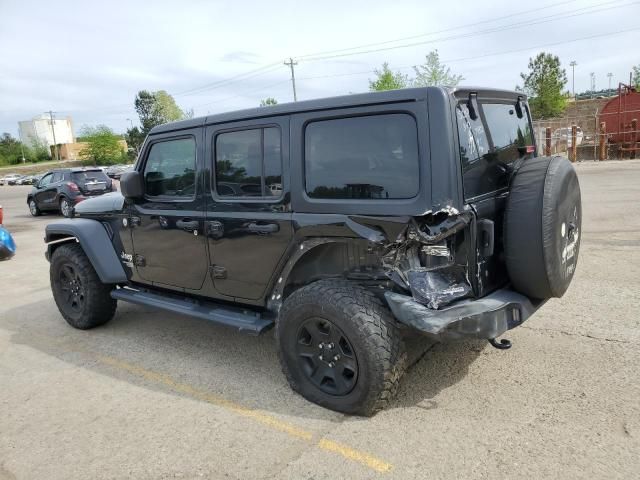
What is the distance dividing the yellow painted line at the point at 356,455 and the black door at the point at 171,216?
1692 millimetres

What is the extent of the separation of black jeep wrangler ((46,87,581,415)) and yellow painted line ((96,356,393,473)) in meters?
0.28

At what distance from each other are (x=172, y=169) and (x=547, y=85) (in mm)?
42887

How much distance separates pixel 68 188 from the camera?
16016 millimetres

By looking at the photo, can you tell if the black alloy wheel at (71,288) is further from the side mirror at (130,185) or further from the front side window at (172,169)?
the front side window at (172,169)

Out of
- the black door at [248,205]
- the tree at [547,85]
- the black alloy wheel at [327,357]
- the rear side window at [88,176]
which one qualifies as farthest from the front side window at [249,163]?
the tree at [547,85]

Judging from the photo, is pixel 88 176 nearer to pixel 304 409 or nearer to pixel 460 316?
pixel 304 409

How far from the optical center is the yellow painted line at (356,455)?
2.56m

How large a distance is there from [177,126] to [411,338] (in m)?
2.56

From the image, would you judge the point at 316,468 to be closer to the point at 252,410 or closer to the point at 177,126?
the point at 252,410

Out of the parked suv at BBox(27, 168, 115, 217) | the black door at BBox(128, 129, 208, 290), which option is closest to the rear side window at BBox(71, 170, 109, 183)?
the parked suv at BBox(27, 168, 115, 217)

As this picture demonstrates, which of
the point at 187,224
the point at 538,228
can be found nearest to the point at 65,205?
the point at 187,224

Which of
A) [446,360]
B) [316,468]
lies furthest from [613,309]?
[316,468]

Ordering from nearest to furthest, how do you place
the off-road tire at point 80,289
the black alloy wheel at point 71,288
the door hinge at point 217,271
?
the door hinge at point 217,271, the off-road tire at point 80,289, the black alloy wheel at point 71,288

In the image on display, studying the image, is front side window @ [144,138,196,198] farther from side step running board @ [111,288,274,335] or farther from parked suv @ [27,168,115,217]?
parked suv @ [27,168,115,217]
